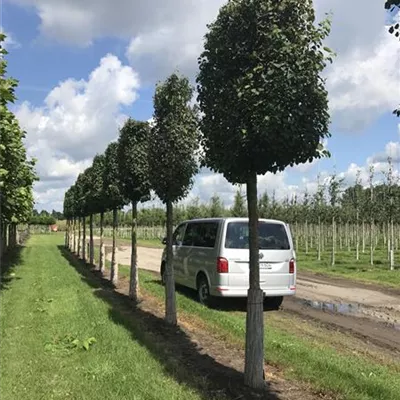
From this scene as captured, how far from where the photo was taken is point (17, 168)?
15516 mm

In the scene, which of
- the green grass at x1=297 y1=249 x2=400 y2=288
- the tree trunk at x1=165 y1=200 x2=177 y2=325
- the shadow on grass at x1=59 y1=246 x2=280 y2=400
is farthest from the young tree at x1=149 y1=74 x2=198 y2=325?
the green grass at x1=297 y1=249 x2=400 y2=288

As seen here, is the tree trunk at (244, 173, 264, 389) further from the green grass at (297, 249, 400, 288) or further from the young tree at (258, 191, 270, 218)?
the young tree at (258, 191, 270, 218)

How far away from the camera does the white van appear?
39.3 ft

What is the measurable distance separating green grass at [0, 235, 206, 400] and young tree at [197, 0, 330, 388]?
4.50 ft

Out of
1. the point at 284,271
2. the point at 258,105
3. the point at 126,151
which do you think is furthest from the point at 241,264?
the point at 258,105

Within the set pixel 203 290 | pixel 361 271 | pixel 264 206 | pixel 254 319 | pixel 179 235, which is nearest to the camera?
pixel 254 319

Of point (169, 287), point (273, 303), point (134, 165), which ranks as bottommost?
point (273, 303)

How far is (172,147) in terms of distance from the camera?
10148 millimetres

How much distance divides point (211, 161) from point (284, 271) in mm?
6324

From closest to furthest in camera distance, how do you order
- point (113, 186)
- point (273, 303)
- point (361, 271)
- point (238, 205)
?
point (273, 303)
point (113, 186)
point (361, 271)
point (238, 205)

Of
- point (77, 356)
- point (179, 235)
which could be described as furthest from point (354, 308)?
point (77, 356)

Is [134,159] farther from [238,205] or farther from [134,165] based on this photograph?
[238,205]

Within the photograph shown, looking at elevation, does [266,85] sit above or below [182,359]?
above

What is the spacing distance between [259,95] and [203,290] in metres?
8.06
